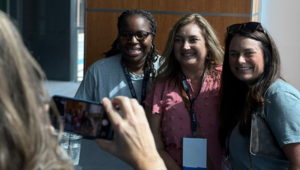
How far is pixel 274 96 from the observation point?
1638 millimetres

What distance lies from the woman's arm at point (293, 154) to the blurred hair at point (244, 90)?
0.23 metres

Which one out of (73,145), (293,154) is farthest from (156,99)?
(293,154)

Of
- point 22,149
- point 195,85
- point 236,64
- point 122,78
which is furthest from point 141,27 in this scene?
point 22,149

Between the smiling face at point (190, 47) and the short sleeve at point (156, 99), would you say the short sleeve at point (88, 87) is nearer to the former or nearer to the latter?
the short sleeve at point (156, 99)

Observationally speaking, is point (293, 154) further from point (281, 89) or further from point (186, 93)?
point (186, 93)

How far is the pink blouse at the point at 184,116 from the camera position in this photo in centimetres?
207

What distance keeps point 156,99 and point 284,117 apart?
0.88 m

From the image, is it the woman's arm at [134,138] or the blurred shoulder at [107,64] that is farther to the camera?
the blurred shoulder at [107,64]

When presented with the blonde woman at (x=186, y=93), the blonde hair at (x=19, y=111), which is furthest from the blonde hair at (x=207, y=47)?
the blonde hair at (x=19, y=111)

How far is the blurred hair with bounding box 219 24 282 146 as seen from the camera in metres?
1.73

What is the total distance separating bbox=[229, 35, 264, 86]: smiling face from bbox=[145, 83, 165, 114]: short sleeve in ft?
1.84

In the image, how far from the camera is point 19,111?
597 mm

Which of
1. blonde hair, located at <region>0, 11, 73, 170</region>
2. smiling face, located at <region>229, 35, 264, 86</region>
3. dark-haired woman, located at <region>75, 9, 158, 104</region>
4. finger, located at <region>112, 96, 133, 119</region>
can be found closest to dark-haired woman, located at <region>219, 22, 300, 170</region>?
smiling face, located at <region>229, 35, 264, 86</region>

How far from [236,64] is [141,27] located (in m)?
0.90
